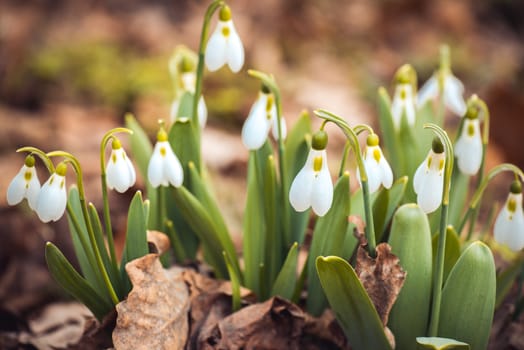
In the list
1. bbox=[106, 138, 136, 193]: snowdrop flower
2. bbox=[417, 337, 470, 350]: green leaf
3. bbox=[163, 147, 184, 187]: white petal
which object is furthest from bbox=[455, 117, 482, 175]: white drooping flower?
bbox=[106, 138, 136, 193]: snowdrop flower

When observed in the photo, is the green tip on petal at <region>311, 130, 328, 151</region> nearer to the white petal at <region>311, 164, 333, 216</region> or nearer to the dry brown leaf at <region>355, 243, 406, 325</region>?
the white petal at <region>311, 164, 333, 216</region>

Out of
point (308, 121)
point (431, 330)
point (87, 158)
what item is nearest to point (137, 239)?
point (308, 121)

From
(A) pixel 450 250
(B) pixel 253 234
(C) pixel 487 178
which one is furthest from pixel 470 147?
(B) pixel 253 234

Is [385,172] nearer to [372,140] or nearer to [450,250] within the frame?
[372,140]

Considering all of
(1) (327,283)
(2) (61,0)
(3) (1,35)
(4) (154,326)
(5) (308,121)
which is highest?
(2) (61,0)

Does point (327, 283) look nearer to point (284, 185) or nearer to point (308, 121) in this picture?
point (284, 185)

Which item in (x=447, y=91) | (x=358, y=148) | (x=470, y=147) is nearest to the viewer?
(x=358, y=148)
